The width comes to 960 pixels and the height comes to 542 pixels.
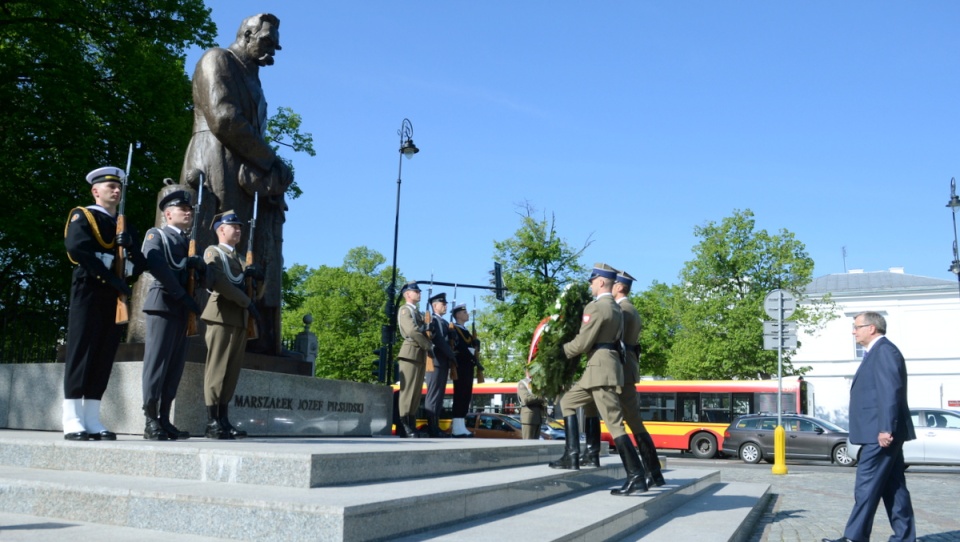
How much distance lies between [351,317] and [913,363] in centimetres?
3610

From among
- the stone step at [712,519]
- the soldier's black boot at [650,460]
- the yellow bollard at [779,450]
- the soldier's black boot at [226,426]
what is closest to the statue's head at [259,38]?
the soldier's black boot at [226,426]

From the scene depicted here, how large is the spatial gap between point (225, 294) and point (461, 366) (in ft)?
21.1

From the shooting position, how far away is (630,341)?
8555 millimetres

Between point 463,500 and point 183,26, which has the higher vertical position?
point 183,26

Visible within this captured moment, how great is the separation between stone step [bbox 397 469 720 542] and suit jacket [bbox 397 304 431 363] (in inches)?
133

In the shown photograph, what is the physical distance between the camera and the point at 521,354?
36781 millimetres

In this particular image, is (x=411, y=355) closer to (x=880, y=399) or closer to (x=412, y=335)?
(x=412, y=335)

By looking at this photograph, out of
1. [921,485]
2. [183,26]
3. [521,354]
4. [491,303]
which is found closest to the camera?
[921,485]

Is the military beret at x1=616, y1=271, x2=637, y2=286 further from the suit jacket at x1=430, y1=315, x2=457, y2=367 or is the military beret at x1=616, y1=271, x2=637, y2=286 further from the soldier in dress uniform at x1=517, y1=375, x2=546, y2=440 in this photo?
the soldier in dress uniform at x1=517, y1=375, x2=546, y2=440

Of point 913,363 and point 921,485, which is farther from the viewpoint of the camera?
point 913,363

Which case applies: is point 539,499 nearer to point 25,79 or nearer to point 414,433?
point 414,433

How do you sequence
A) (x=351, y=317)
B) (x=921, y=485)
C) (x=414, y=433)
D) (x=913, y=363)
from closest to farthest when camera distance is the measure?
(x=414, y=433) → (x=921, y=485) → (x=913, y=363) → (x=351, y=317)

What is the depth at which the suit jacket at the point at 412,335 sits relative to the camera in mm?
10891

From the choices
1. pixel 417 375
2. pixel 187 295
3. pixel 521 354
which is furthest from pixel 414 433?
pixel 521 354
